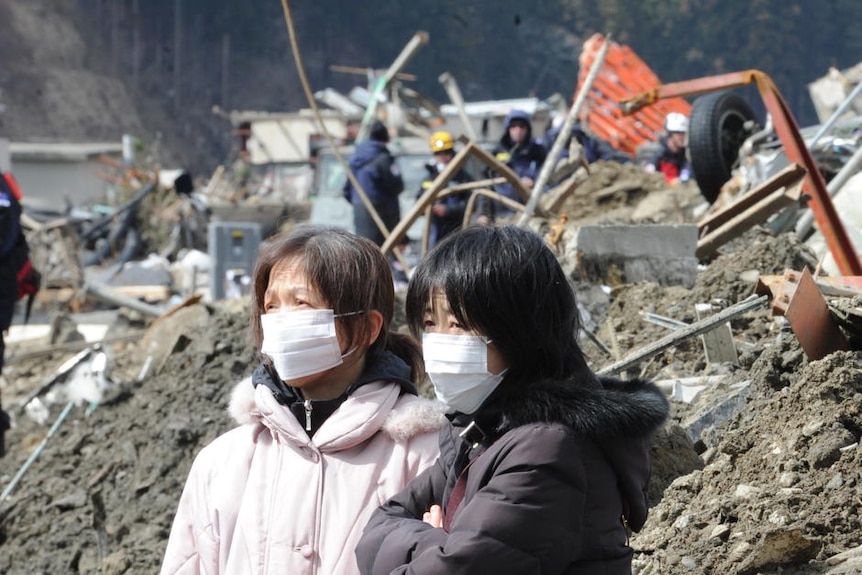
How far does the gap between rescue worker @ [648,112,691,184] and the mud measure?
158 centimetres

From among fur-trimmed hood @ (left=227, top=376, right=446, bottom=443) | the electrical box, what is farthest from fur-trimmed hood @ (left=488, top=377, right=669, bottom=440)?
the electrical box

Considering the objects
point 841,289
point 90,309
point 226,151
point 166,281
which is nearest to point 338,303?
point 841,289

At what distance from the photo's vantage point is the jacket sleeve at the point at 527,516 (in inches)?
76.9

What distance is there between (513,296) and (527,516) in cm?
39

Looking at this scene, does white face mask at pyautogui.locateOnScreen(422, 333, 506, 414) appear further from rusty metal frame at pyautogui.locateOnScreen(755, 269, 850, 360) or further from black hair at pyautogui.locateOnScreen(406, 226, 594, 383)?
rusty metal frame at pyautogui.locateOnScreen(755, 269, 850, 360)

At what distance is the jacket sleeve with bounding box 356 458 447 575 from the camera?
217 cm

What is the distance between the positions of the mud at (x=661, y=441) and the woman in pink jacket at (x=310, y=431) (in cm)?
91

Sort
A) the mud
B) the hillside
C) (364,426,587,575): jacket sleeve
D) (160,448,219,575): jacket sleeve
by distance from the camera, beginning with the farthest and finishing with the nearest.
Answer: the hillside
the mud
(160,448,219,575): jacket sleeve
(364,426,587,575): jacket sleeve

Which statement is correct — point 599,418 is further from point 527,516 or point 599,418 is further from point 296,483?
point 296,483

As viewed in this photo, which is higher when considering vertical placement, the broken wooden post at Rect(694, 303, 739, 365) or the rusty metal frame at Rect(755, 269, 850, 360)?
the rusty metal frame at Rect(755, 269, 850, 360)

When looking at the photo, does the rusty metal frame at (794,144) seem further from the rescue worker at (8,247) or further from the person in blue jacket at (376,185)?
the rescue worker at (8,247)

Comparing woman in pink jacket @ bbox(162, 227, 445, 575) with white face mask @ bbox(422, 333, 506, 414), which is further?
woman in pink jacket @ bbox(162, 227, 445, 575)

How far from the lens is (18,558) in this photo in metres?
5.97

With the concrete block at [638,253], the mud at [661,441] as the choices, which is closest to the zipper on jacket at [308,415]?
the mud at [661,441]
